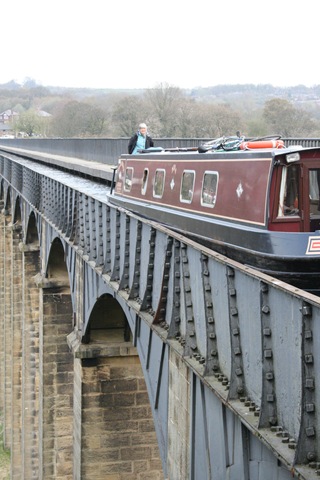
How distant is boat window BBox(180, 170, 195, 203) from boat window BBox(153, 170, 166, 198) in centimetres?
128

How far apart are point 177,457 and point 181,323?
1.21 meters

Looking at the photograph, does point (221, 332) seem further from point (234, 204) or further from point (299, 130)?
point (299, 130)

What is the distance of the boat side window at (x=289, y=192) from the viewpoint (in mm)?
10188

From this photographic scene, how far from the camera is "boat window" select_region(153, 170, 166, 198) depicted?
15023 millimetres

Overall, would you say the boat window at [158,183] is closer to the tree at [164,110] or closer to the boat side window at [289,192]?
the boat side window at [289,192]

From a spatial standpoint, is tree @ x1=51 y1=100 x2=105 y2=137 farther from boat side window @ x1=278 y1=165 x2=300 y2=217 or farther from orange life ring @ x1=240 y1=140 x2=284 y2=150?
boat side window @ x1=278 y1=165 x2=300 y2=217

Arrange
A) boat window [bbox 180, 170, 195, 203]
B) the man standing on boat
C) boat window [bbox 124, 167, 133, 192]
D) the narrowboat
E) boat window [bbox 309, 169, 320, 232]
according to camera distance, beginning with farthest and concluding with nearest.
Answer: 1. the man standing on boat
2. boat window [bbox 124, 167, 133, 192]
3. boat window [bbox 180, 170, 195, 203]
4. boat window [bbox 309, 169, 320, 232]
5. the narrowboat

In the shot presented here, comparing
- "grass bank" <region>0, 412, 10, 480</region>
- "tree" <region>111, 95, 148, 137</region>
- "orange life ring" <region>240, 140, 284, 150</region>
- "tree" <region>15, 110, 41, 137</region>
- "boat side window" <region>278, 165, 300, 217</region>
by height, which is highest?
"orange life ring" <region>240, 140, 284, 150</region>

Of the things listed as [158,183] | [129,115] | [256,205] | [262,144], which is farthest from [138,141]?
[129,115]

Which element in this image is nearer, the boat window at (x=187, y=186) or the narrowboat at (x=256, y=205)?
the narrowboat at (x=256, y=205)

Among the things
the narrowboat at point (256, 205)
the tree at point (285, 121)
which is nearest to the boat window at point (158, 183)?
the narrowboat at point (256, 205)

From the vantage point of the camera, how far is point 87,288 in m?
16.2

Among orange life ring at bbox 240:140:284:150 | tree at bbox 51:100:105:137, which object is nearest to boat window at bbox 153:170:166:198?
orange life ring at bbox 240:140:284:150

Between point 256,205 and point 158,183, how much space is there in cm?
495
